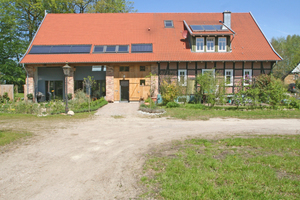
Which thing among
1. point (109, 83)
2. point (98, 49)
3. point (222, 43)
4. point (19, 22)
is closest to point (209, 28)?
point (222, 43)

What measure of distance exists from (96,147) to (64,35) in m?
19.7

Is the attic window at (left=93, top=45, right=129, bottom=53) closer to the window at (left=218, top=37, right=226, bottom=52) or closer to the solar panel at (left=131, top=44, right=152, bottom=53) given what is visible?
the solar panel at (left=131, top=44, right=152, bottom=53)

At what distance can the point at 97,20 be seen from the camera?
2605 centimetres

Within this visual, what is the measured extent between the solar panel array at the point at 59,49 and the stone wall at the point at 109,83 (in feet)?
9.19

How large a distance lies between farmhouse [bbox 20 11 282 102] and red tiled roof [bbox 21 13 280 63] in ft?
0.27

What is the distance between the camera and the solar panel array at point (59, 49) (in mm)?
21984

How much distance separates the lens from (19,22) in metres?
30.8

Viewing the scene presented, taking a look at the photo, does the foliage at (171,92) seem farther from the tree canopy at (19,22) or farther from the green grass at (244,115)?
the tree canopy at (19,22)

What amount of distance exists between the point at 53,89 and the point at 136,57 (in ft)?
29.4

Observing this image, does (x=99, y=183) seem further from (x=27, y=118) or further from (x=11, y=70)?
(x=11, y=70)

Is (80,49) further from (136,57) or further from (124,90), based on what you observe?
(124,90)

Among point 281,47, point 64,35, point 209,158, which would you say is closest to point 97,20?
point 64,35

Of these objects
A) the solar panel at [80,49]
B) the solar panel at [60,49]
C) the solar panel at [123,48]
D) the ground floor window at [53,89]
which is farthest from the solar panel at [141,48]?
the ground floor window at [53,89]

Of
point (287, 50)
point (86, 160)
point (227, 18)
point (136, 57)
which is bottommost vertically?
point (86, 160)
